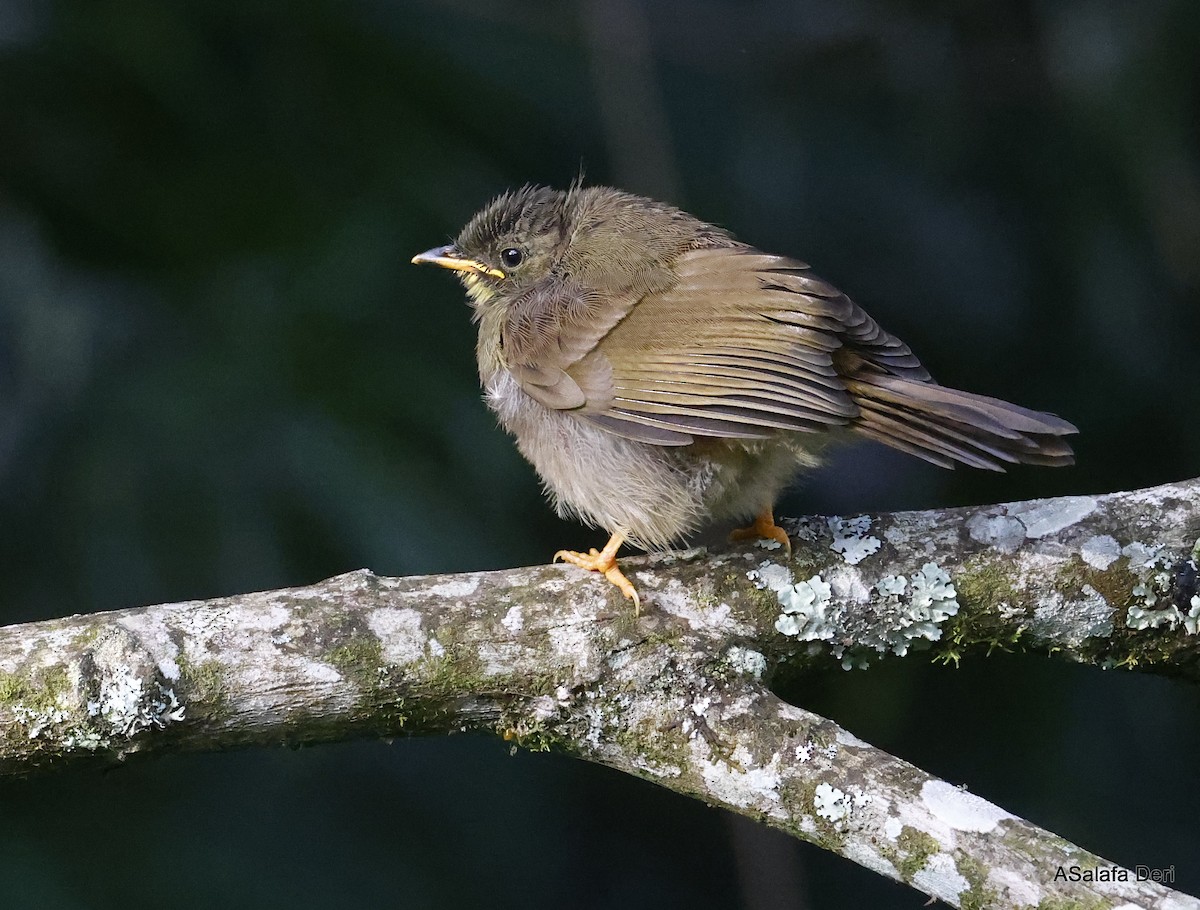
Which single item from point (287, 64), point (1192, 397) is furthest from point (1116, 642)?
point (287, 64)

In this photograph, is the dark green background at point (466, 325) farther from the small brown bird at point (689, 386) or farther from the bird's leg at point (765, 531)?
the bird's leg at point (765, 531)

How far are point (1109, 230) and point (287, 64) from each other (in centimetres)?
264

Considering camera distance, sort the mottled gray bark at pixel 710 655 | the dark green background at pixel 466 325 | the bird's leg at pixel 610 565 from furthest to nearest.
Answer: the dark green background at pixel 466 325 < the bird's leg at pixel 610 565 < the mottled gray bark at pixel 710 655

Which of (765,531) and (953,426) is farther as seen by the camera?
(765,531)

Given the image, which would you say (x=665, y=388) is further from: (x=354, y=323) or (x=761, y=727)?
(x=354, y=323)

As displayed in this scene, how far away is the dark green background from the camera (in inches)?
135

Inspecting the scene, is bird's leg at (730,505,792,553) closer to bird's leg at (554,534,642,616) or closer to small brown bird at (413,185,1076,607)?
small brown bird at (413,185,1076,607)

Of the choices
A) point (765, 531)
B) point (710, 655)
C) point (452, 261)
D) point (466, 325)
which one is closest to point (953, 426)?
point (765, 531)

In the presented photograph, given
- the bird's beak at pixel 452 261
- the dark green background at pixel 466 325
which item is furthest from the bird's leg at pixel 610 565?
the bird's beak at pixel 452 261

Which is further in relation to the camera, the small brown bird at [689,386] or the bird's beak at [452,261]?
the bird's beak at [452,261]

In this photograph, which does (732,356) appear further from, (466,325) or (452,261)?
(466,325)

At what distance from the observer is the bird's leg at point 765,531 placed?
280cm

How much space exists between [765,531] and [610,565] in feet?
1.41

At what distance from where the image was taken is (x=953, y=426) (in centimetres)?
264
